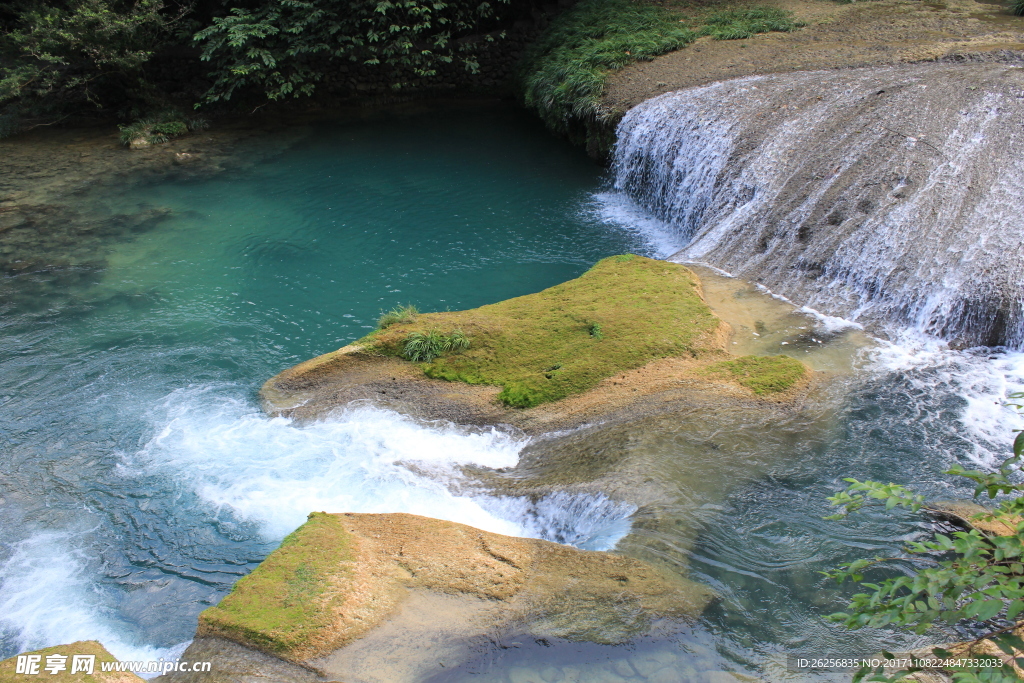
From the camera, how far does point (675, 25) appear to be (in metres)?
17.6

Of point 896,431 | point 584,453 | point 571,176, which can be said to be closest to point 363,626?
point 584,453

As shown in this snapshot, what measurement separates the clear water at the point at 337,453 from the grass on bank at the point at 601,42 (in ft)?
13.5

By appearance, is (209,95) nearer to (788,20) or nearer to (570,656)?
(788,20)

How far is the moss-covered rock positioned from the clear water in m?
1.00

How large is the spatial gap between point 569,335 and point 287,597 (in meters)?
4.90

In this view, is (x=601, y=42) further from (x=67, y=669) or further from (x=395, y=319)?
(x=67, y=669)

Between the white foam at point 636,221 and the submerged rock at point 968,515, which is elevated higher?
the white foam at point 636,221

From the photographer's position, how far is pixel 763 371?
7.98 m

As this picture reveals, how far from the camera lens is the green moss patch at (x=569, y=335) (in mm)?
8562

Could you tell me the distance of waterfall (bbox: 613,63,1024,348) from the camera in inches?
341

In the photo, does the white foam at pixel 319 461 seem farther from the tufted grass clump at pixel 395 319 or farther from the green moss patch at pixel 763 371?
the green moss patch at pixel 763 371

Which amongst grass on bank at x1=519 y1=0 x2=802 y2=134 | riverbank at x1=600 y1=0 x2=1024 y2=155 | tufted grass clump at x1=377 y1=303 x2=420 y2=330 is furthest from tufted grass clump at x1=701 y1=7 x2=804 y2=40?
tufted grass clump at x1=377 y1=303 x2=420 y2=330

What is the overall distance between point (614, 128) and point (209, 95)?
10901 millimetres

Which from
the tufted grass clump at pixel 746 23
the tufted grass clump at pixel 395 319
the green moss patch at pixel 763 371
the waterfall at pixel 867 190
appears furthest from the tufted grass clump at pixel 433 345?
the tufted grass clump at pixel 746 23
